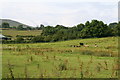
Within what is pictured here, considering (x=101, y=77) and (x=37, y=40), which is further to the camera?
(x=37, y=40)

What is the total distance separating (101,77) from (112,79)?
61cm

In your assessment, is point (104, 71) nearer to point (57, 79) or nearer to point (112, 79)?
point (112, 79)

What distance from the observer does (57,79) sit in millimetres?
10000

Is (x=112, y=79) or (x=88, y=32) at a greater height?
(x=88, y=32)

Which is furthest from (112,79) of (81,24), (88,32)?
(81,24)

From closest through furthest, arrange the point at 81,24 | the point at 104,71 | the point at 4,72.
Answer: the point at 4,72
the point at 104,71
the point at 81,24

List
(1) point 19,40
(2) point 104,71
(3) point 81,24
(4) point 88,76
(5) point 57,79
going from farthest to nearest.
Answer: (3) point 81,24, (1) point 19,40, (2) point 104,71, (4) point 88,76, (5) point 57,79

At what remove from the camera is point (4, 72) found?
11.4m

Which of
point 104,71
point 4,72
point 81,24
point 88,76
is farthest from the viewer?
point 81,24

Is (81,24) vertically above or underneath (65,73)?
above

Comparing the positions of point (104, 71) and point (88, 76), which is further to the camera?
point (104, 71)

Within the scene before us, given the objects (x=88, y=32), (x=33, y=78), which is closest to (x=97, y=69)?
(x=33, y=78)

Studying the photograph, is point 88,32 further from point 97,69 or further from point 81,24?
point 97,69

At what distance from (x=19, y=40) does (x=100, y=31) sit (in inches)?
928
